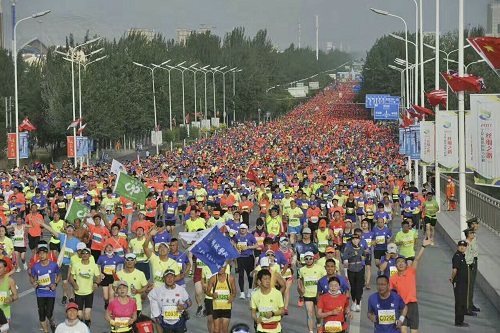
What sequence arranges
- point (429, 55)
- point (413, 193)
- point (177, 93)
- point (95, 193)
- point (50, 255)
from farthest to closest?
point (429, 55) < point (177, 93) < point (95, 193) < point (413, 193) < point (50, 255)

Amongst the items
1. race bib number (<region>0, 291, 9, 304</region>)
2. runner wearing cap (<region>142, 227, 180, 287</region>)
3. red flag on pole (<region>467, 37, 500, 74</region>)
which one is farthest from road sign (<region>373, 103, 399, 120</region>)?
race bib number (<region>0, 291, 9, 304</region>)

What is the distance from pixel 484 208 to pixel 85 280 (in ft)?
63.8

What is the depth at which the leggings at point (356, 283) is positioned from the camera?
59.8 feet

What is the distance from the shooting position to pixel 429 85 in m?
116

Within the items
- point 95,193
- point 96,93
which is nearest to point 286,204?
point 95,193

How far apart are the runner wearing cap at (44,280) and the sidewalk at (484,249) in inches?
262

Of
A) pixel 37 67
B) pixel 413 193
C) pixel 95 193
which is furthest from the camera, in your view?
pixel 37 67

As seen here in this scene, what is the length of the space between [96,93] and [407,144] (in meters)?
35.6

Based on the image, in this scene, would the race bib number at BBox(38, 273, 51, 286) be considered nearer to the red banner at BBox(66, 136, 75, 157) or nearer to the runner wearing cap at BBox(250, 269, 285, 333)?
the runner wearing cap at BBox(250, 269, 285, 333)

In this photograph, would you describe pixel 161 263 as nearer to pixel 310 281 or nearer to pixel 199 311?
pixel 310 281

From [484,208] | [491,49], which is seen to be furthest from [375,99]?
[491,49]

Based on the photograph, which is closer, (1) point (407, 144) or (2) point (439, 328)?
(2) point (439, 328)

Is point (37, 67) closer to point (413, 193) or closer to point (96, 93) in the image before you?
point (96, 93)

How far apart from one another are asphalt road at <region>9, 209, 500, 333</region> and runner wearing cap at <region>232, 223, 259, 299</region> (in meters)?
0.39
